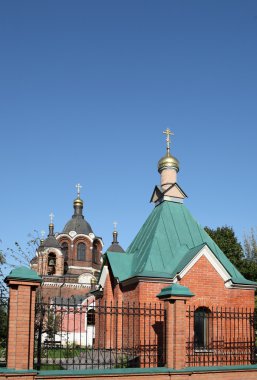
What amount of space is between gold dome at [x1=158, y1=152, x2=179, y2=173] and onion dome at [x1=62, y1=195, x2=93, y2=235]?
81.7ft

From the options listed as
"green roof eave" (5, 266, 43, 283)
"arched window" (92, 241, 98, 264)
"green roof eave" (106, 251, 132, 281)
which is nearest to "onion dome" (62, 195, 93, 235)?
"arched window" (92, 241, 98, 264)

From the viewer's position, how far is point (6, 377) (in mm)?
7238

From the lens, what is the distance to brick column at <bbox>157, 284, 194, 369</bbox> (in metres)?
8.70

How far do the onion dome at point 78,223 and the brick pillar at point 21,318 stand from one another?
109 feet

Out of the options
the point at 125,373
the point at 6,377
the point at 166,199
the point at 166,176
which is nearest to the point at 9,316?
the point at 6,377

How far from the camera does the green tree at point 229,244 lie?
27.2m

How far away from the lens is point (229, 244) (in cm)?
2758

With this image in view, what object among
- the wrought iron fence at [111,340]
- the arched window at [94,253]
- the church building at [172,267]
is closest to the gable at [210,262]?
the church building at [172,267]

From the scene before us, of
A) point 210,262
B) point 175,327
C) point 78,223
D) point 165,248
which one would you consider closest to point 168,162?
point 165,248

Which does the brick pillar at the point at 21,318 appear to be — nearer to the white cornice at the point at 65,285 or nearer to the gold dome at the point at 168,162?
the gold dome at the point at 168,162

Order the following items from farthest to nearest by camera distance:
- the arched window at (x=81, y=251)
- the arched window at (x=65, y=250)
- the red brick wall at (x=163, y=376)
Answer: the arched window at (x=81, y=251) < the arched window at (x=65, y=250) < the red brick wall at (x=163, y=376)

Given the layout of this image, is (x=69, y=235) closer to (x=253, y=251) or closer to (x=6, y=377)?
(x=253, y=251)

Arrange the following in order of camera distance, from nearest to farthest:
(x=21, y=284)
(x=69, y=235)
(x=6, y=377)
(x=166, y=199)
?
(x=6, y=377) → (x=21, y=284) → (x=166, y=199) → (x=69, y=235)

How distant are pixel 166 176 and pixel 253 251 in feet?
68.0
